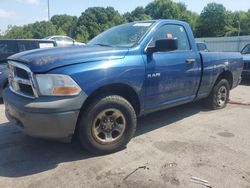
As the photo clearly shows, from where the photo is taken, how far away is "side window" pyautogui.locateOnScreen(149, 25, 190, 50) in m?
4.84

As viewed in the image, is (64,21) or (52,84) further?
(64,21)

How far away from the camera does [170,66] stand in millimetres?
4699

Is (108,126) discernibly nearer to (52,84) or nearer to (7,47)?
(52,84)

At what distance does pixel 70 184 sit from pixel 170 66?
245cm

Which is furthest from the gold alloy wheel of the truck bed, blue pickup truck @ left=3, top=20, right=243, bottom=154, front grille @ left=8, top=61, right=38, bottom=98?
the truck bed

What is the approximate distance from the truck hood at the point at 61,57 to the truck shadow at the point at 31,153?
3.99 ft

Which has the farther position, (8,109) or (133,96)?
(133,96)

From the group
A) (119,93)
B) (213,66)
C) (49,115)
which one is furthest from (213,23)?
(49,115)

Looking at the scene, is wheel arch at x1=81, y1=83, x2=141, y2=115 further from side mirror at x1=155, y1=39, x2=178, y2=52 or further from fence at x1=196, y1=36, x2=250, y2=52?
fence at x1=196, y1=36, x2=250, y2=52

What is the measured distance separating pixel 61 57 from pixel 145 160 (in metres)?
1.71

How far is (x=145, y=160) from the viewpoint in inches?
151

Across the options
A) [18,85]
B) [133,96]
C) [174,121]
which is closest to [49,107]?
[18,85]

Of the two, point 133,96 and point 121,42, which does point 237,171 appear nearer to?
point 133,96

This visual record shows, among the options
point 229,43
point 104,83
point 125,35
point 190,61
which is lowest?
point 104,83
